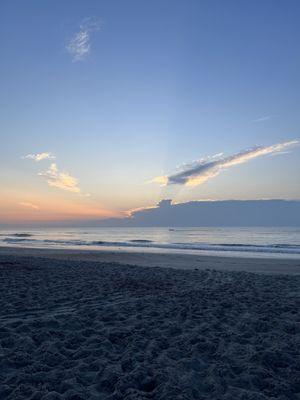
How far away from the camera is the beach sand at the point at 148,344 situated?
3965mm

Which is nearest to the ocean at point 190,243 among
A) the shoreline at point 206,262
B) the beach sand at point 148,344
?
the shoreline at point 206,262

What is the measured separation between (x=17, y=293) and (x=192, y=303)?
4304mm

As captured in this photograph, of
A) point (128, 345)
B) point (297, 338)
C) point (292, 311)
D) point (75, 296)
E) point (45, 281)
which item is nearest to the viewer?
point (128, 345)

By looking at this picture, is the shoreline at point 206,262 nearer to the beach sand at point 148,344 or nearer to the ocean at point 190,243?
the ocean at point 190,243

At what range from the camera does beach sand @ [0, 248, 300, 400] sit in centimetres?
396

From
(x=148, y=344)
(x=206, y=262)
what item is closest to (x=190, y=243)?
(x=206, y=262)

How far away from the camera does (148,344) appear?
5.30 m

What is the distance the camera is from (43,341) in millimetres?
5383

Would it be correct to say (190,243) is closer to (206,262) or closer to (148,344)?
(206,262)

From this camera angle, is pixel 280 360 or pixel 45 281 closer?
pixel 280 360

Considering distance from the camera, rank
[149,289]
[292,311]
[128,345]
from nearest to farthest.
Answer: [128,345], [292,311], [149,289]

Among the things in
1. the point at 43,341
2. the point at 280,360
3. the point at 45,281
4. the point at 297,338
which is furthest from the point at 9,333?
the point at 45,281

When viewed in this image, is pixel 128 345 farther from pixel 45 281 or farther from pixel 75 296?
pixel 45 281

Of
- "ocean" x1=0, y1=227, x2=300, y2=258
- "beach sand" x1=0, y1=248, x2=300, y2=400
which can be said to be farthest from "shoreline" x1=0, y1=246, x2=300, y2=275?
"beach sand" x1=0, y1=248, x2=300, y2=400
